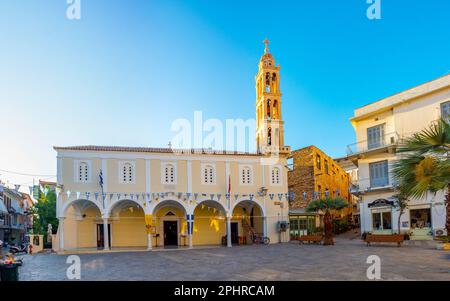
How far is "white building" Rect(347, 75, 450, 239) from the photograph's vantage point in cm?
2515

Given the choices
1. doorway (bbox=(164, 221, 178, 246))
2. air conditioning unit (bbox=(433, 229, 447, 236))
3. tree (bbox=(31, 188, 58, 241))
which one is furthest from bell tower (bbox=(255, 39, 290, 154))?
tree (bbox=(31, 188, 58, 241))

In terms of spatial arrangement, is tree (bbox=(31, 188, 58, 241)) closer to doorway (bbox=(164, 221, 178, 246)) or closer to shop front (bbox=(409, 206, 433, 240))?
doorway (bbox=(164, 221, 178, 246))

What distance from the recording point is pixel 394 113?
2788 cm

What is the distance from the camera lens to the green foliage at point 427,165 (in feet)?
34.8

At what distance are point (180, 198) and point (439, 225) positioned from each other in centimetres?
1621

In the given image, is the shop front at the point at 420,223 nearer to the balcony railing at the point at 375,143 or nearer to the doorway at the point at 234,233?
the balcony railing at the point at 375,143

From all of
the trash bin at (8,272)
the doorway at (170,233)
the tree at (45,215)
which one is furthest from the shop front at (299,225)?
the trash bin at (8,272)

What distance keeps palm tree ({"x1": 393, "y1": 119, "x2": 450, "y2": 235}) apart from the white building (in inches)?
513

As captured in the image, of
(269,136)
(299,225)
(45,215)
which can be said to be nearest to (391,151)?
(269,136)

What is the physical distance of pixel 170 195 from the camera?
87.1 ft
